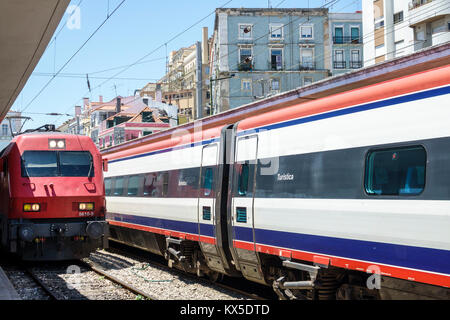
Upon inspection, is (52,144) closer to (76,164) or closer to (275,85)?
(76,164)

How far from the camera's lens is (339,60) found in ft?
181

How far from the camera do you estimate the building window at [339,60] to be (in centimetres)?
5494

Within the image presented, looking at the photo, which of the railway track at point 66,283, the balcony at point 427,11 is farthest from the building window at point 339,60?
the railway track at point 66,283

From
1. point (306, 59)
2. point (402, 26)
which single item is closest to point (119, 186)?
point (402, 26)

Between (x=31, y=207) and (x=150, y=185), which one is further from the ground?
(x=150, y=185)

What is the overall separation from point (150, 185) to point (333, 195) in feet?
25.0

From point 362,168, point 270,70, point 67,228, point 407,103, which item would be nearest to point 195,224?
point 67,228

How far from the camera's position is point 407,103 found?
236 inches

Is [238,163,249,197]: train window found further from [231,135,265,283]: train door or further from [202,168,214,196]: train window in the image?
[202,168,214,196]: train window

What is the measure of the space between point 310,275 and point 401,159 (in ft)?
7.10

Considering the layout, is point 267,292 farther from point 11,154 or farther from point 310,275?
point 11,154

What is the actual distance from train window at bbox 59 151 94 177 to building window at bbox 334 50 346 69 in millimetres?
44028

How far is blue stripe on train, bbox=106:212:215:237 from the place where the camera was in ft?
34.0

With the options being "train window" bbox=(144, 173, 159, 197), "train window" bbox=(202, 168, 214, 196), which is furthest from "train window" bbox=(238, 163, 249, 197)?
"train window" bbox=(144, 173, 159, 197)
